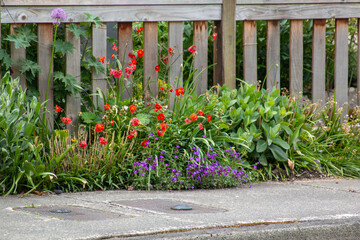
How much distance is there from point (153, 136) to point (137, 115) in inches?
10.0

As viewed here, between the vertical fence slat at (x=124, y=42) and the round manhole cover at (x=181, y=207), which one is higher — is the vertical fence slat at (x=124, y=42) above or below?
above

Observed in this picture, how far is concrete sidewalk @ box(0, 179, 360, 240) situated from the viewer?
2.65 meters

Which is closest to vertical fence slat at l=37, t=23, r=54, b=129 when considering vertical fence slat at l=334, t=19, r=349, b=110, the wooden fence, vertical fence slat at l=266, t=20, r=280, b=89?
the wooden fence

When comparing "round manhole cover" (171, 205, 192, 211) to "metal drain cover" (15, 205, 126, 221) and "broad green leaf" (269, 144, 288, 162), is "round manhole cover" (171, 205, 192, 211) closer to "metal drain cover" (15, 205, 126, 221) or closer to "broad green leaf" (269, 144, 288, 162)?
"metal drain cover" (15, 205, 126, 221)

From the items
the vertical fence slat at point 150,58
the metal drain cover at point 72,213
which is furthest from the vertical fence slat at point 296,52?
the metal drain cover at point 72,213

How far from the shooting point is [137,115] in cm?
448

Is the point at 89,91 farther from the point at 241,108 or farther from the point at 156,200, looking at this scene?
the point at 156,200

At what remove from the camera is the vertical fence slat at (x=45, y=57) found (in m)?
4.57

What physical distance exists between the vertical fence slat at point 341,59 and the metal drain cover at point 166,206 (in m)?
2.72

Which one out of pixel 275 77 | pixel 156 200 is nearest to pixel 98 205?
pixel 156 200

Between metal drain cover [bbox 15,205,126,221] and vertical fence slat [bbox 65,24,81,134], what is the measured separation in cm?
146

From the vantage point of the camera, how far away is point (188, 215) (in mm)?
3078

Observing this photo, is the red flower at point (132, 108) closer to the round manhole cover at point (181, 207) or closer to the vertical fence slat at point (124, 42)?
the vertical fence slat at point (124, 42)

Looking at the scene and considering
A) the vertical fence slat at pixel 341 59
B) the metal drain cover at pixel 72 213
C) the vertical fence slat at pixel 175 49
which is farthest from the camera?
the vertical fence slat at pixel 341 59
